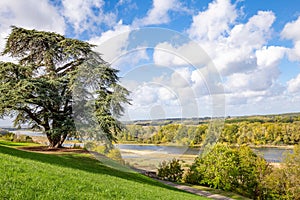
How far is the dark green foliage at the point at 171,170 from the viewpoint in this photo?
16719mm

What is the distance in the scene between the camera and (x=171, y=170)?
659 inches

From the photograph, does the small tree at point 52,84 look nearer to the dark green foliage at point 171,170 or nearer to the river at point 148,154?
the river at point 148,154

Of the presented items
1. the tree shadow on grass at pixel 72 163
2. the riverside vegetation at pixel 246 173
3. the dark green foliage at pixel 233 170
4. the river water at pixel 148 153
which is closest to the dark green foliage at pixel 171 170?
the riverside vegetation at pixel 246 173

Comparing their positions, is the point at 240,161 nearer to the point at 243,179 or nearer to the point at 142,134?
the point at 243,179

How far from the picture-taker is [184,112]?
12047 mm

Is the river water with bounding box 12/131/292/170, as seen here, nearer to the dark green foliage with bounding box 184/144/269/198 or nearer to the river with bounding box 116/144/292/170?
the river with bounding box 116/144/292/170

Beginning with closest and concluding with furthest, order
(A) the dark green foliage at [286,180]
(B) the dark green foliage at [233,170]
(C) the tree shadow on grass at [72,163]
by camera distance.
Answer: (C) the tree shadow on grass at [72,163] < (A) the dark green foliage at [286,180] < (B) the dark green foliage at [233,170]

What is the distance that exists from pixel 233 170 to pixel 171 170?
3.93 metres

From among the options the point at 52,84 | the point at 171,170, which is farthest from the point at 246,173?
the point at 52,84

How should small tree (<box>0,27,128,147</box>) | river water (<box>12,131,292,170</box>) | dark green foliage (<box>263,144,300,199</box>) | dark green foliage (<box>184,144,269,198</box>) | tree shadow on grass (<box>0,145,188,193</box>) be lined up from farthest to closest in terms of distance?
small tree (<box>0,27,128,147</box>) → river water (<box>12,131,292,170</box>) → dark green foliage (<box>184,144,269,198</box>) → dark green foliage (<box>263,144,300,199</box>) → tree shadow on grass (<box>0,145,188,193</box>)

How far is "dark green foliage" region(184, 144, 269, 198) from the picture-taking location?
47.2 feet

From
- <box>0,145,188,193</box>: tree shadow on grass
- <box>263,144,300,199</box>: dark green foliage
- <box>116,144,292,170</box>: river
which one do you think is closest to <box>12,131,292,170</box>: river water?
<box>116,144,292,170</box>: river

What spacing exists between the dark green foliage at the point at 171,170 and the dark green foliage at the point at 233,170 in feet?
4.28

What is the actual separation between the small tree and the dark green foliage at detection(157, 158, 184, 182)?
386 cm
